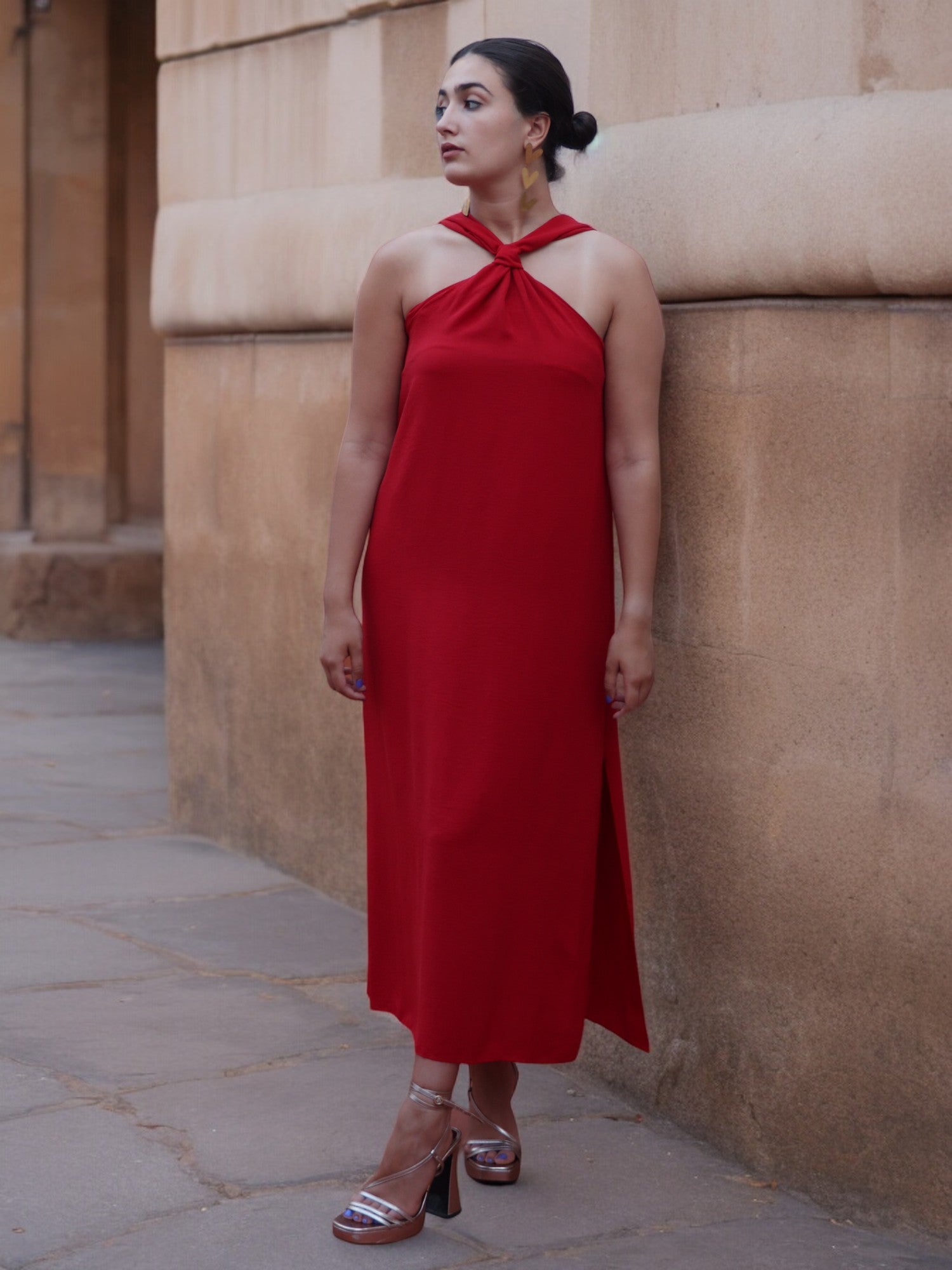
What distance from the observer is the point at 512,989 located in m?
3.19

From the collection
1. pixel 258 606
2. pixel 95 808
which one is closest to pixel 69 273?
pixel 95 808

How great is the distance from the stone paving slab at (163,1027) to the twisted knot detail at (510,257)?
1690 millimetres

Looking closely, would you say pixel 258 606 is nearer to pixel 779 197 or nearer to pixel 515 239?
pixel 515 239

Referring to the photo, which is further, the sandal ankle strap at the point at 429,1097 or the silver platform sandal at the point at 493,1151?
the silver platform sandal at the point at 493,1151

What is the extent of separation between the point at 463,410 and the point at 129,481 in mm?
7947

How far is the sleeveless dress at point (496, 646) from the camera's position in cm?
312

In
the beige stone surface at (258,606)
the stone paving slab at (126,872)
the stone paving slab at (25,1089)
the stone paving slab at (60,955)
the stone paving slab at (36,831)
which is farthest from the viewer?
the stone paving slab at (36,831)

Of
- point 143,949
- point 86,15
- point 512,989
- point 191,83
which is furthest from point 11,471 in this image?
point 512,989

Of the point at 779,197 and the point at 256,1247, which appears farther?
the point at 779,197

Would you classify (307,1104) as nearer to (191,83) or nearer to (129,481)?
(191,83)

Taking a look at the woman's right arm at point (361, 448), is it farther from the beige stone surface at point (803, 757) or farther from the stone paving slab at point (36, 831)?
the stone paving slab at point (36, 831)

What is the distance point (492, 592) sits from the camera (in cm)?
312

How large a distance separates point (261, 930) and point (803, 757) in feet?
6.58

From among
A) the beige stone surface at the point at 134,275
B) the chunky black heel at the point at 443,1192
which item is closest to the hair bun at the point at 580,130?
the chunky black heel at the point at 443,1192
